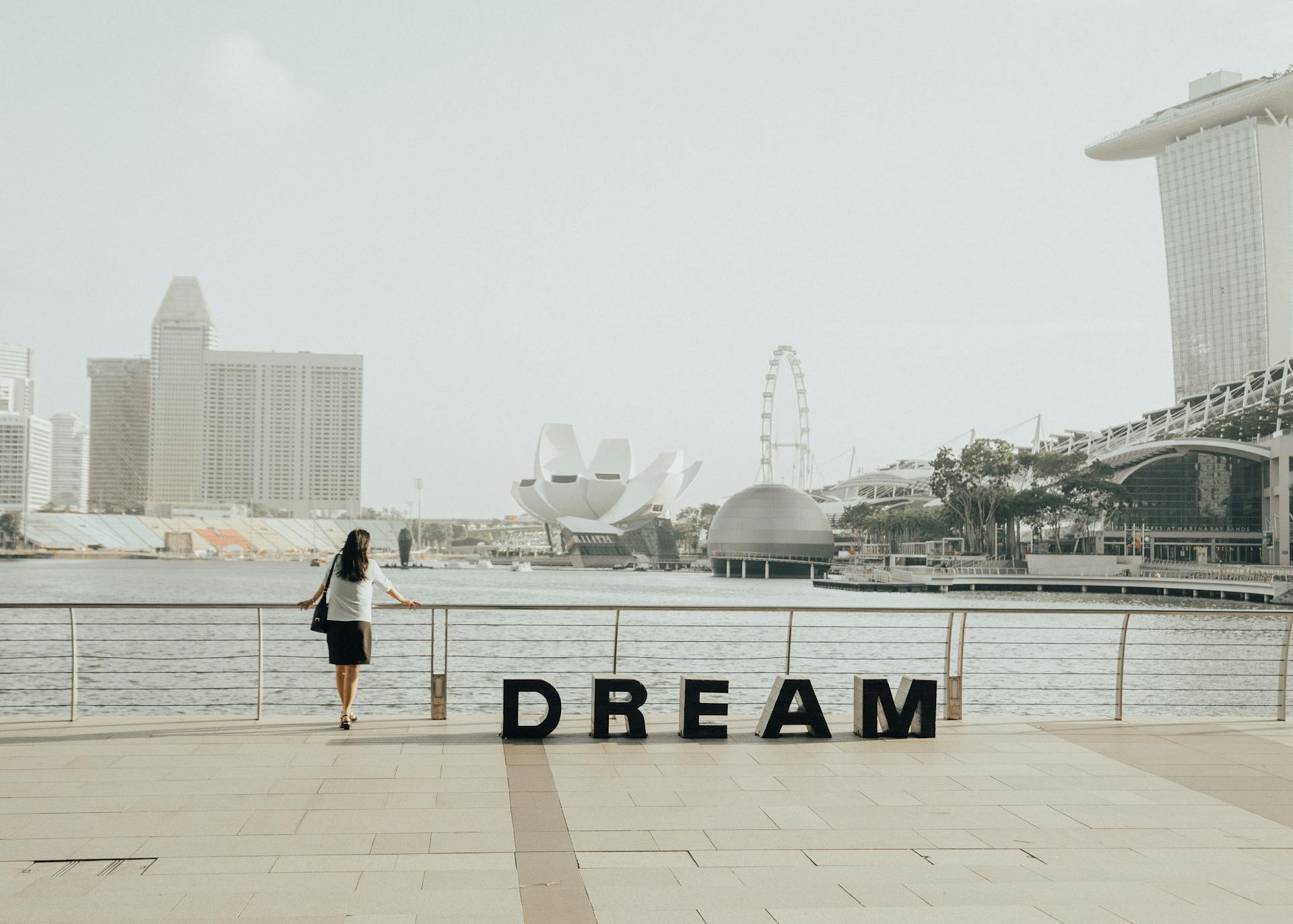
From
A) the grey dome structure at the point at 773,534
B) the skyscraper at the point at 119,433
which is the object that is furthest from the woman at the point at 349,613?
the skyscraper at the point at 119,433

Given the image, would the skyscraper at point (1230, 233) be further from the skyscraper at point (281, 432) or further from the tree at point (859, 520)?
the skyscraper at point (281, 432)

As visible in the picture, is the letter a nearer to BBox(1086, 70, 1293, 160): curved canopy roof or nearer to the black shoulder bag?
the black shoulder bag

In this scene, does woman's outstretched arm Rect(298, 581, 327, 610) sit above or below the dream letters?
above

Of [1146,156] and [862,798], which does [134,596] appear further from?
[1146,156]

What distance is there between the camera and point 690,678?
7559 mm

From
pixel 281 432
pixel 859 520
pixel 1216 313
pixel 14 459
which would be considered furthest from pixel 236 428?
pixel 1216 313

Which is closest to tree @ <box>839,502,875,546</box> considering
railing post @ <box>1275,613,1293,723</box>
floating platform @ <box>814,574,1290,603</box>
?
floating platform @ <box>814,574,1290,603</box>

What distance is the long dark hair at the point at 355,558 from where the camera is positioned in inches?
288

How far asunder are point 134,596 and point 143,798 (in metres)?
47.6

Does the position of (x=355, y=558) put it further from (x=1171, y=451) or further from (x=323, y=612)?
(x=1171, y=451)

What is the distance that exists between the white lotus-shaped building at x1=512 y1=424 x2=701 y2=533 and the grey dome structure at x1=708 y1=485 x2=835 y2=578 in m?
28.4

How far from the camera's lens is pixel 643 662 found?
73.5ft

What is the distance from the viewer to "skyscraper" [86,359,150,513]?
189250 mm

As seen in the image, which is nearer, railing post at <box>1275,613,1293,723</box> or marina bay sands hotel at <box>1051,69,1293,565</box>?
railing post at <box>1275,613,1293,723</box>
